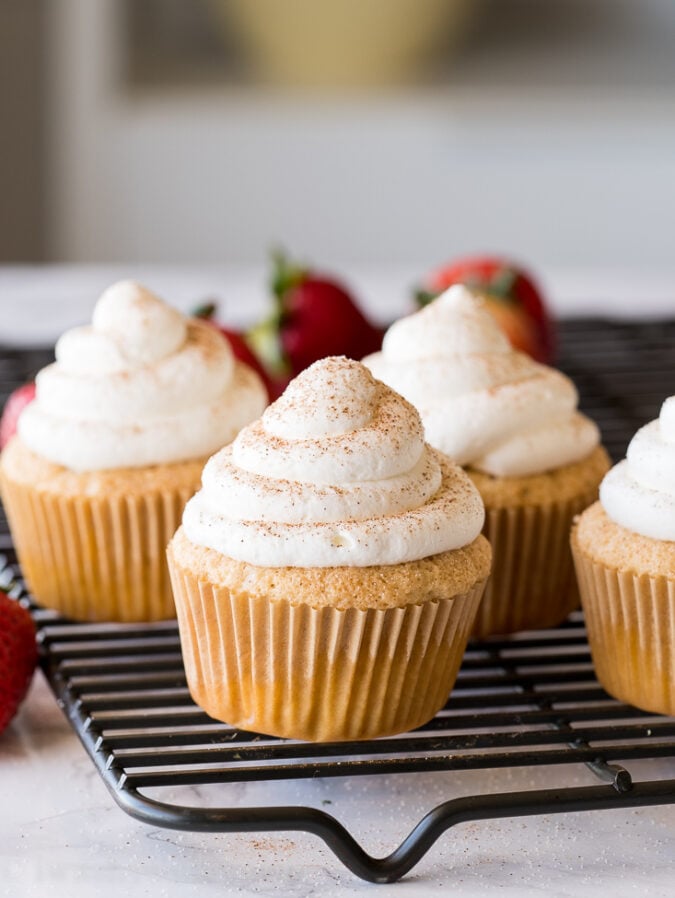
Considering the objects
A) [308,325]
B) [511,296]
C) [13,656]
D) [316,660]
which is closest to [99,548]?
[13,656]

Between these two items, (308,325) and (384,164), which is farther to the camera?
(384,164)

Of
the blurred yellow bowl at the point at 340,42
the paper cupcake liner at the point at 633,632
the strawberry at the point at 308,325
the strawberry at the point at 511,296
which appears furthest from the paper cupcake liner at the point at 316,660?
the blurred yellow bowl at the point at 340,42

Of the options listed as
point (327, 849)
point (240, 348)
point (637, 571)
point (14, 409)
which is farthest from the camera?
point (240, 348)

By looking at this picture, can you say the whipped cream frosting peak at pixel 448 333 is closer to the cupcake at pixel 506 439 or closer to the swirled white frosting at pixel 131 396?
the cupcake at pixel 506 439

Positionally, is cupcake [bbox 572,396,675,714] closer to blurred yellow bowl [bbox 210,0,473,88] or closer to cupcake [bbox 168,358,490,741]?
cupcake [bbox 168,358,490,741]

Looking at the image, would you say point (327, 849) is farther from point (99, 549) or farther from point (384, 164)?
point (384, 164)

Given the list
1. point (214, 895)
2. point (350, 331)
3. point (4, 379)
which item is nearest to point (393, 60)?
point (350, 331)

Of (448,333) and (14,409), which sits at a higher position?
(448,333)
